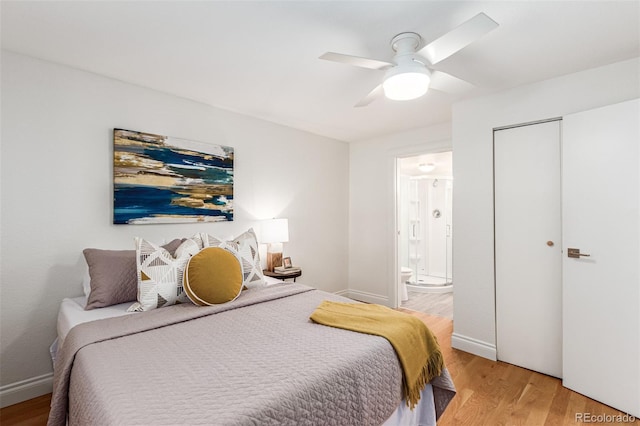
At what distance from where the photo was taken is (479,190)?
291cm

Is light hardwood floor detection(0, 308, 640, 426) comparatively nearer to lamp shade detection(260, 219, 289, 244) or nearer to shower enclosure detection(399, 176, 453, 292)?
lamp shade detection(260, 219, 289, 244)

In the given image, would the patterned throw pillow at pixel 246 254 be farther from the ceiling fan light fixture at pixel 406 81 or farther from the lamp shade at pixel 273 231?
the ceiling fan light fixture at pixel 406 81

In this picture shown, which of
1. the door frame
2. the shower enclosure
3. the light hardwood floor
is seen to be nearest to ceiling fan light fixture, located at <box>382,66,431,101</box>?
the light hardwood floor

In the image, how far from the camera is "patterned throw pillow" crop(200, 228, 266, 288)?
2.48 meters

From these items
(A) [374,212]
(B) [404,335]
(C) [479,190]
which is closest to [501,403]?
(B) [404,335]

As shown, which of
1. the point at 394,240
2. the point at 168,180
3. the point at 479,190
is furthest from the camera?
the point at 394,240

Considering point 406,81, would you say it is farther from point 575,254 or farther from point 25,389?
point 25,389

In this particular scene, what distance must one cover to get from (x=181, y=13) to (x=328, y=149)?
112 inches

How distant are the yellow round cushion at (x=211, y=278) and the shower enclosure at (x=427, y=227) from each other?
14.4ft

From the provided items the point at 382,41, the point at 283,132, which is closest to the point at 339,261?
the point at 283,132

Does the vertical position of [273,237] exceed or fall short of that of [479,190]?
it falls short

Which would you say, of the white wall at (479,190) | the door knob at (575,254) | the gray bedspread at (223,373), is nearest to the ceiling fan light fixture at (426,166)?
the white wall at (479,190)

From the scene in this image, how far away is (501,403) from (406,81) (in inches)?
88.7

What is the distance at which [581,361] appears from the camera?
7.43ft
